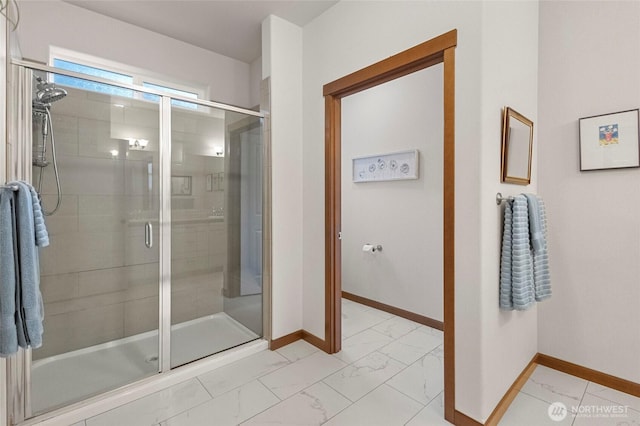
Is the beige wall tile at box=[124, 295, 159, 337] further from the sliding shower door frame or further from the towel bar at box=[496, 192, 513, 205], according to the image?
the towel bar at box=[496, 192, 513, 205]

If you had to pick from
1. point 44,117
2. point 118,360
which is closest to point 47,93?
point 44,117

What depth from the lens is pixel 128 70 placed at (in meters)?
2.71

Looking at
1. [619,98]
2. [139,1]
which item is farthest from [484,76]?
[139,1]

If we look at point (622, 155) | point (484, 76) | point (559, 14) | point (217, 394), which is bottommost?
point (217, 394)

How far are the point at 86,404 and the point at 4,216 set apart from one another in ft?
3.88

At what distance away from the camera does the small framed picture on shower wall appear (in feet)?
6.00

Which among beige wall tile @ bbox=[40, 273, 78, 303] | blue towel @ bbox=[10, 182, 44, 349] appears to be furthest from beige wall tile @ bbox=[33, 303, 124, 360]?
blue towel @ bbox=[10, 182, 44, 349]

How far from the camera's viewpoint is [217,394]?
1.88 metres

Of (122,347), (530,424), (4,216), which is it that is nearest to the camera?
(4,216)

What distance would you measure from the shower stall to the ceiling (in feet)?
2.67

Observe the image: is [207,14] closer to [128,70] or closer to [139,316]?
[128,70]

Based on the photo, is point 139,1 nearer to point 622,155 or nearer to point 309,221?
point 309,221

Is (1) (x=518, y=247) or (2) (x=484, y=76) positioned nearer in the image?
(2) (x=484, y=76)

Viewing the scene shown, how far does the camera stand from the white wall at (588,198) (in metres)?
1.86
